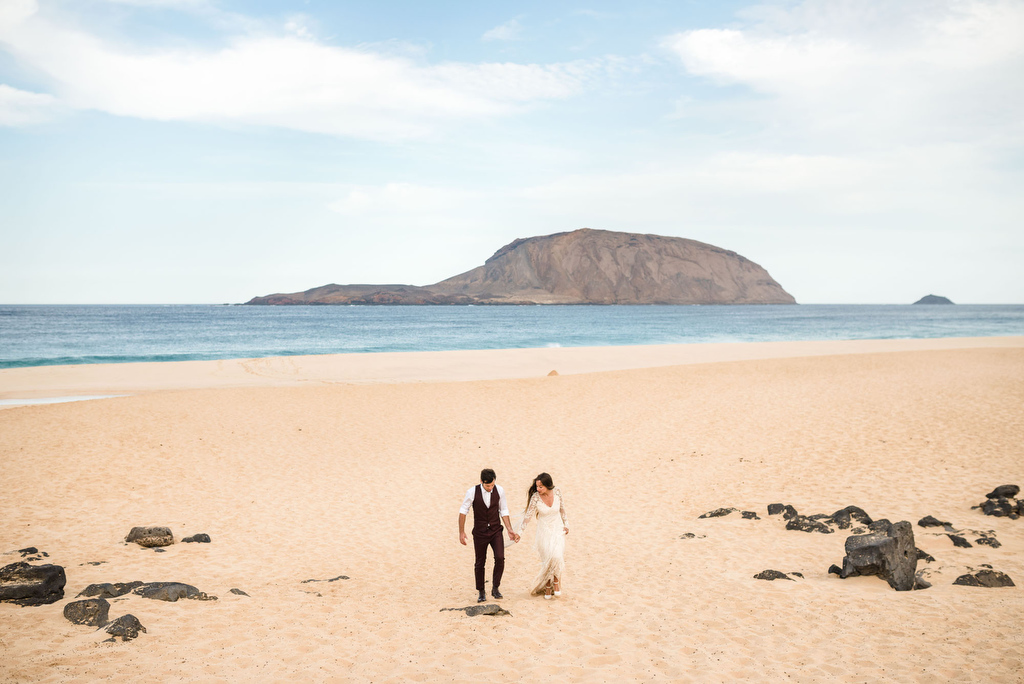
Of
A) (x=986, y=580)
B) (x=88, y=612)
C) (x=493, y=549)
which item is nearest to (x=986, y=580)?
(x=986, y=580)

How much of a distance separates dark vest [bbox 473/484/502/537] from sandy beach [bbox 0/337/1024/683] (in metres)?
0.89

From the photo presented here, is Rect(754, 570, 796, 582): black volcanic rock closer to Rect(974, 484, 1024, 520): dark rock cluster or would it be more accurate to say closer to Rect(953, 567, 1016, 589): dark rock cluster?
Rect(953, 567, 1016, 589): dark rock cluster

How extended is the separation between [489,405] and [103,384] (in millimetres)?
16786

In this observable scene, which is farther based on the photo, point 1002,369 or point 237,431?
point 1002,369

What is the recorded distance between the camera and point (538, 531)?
6855 mm

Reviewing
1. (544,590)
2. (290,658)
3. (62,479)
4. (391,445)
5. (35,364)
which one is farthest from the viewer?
(35,364)

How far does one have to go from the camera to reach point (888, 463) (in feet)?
40.3

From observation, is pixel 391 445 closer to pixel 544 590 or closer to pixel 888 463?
pixel 544 590

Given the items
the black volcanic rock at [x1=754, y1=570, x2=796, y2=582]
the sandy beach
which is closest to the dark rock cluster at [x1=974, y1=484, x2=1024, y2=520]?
the sandy beach

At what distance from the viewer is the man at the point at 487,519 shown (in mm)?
6449

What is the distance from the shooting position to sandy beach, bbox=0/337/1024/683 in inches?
203

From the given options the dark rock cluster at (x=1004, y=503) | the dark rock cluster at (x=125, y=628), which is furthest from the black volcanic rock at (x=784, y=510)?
the dark rock cluster at (x=125, y=628)

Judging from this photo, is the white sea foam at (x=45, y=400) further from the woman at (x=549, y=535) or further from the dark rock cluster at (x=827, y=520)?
the dark rock cluster at (x=827, y=520)

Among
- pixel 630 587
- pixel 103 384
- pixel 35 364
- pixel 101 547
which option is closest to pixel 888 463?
pixel 630 587
